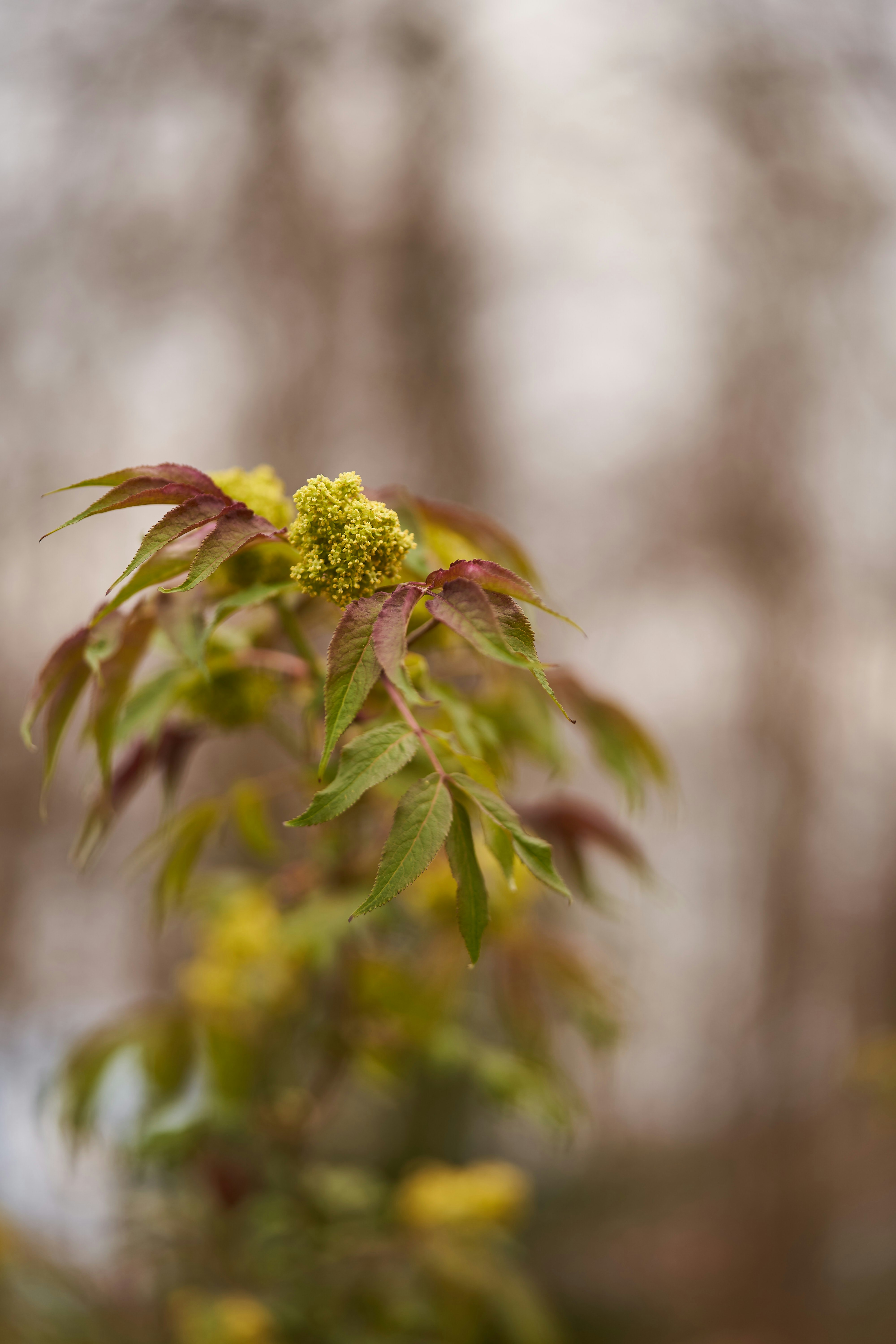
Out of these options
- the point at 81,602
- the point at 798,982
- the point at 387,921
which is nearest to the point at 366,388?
the point at 81,602

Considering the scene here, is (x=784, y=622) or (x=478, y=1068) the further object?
(x=784, y=622)

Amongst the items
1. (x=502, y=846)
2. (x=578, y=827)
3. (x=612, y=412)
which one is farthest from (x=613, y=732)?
(x=612, y=412)

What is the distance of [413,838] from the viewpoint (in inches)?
11.4

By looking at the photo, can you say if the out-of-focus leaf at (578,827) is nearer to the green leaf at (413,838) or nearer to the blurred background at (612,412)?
the green leaf at (413,838)

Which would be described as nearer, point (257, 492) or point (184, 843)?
point (257, 492)

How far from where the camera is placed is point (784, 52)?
216 cm

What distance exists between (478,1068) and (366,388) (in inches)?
75.2

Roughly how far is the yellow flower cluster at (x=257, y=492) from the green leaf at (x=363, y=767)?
0.52 feet

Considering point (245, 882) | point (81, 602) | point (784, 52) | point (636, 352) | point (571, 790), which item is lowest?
point (245, 882)

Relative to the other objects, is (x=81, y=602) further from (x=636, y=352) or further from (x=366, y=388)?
(x=636, y=352)

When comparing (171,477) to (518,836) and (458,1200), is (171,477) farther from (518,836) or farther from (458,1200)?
(458,1200)

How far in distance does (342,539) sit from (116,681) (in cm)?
21

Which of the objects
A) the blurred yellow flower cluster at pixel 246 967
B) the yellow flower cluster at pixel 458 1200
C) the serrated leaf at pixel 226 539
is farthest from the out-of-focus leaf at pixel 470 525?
the yellow flower cluster at pixel 458 1200

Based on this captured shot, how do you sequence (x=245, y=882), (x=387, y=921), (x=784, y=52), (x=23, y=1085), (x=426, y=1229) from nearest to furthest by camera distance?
(x=387, y=921) → (x=426, y=1229) → (x=245, y=882) → (x=23, y=1085) → (x=784, y=52)
